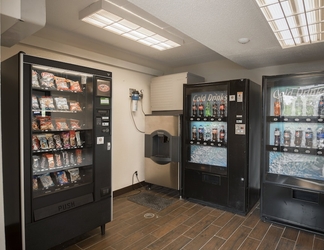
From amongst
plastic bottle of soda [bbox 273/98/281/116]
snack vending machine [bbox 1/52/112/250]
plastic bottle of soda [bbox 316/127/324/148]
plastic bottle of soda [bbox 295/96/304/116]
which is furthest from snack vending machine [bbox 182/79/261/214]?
snack vending machine [bbox 1/52/112/250]

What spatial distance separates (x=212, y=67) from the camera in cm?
418

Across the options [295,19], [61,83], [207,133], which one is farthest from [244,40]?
[61,83]

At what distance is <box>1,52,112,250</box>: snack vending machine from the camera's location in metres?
1.82

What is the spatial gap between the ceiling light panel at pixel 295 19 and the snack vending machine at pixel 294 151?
42 centimetres

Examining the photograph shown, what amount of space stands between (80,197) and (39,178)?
46 cm

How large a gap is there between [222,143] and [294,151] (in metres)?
0.91

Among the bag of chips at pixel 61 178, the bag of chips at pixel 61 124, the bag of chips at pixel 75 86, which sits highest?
the bag of chips at pixel 75 86

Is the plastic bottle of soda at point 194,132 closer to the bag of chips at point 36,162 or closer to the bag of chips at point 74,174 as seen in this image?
the bag of chips at point 74,174

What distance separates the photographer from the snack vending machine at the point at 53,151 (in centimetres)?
182

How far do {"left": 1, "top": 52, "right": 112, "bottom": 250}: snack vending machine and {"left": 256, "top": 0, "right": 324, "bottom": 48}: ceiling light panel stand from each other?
5.81ft

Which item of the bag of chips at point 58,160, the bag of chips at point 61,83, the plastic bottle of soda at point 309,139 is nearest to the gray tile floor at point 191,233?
the bag of chips at point 58,160

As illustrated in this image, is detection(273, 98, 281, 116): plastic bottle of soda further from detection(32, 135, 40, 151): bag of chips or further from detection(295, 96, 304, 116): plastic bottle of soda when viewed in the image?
detection(32, 135, 40, 151): bag of chips

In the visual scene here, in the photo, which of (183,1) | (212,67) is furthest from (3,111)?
(212,67)

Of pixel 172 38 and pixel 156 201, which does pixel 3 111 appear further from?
pixel 156 201
